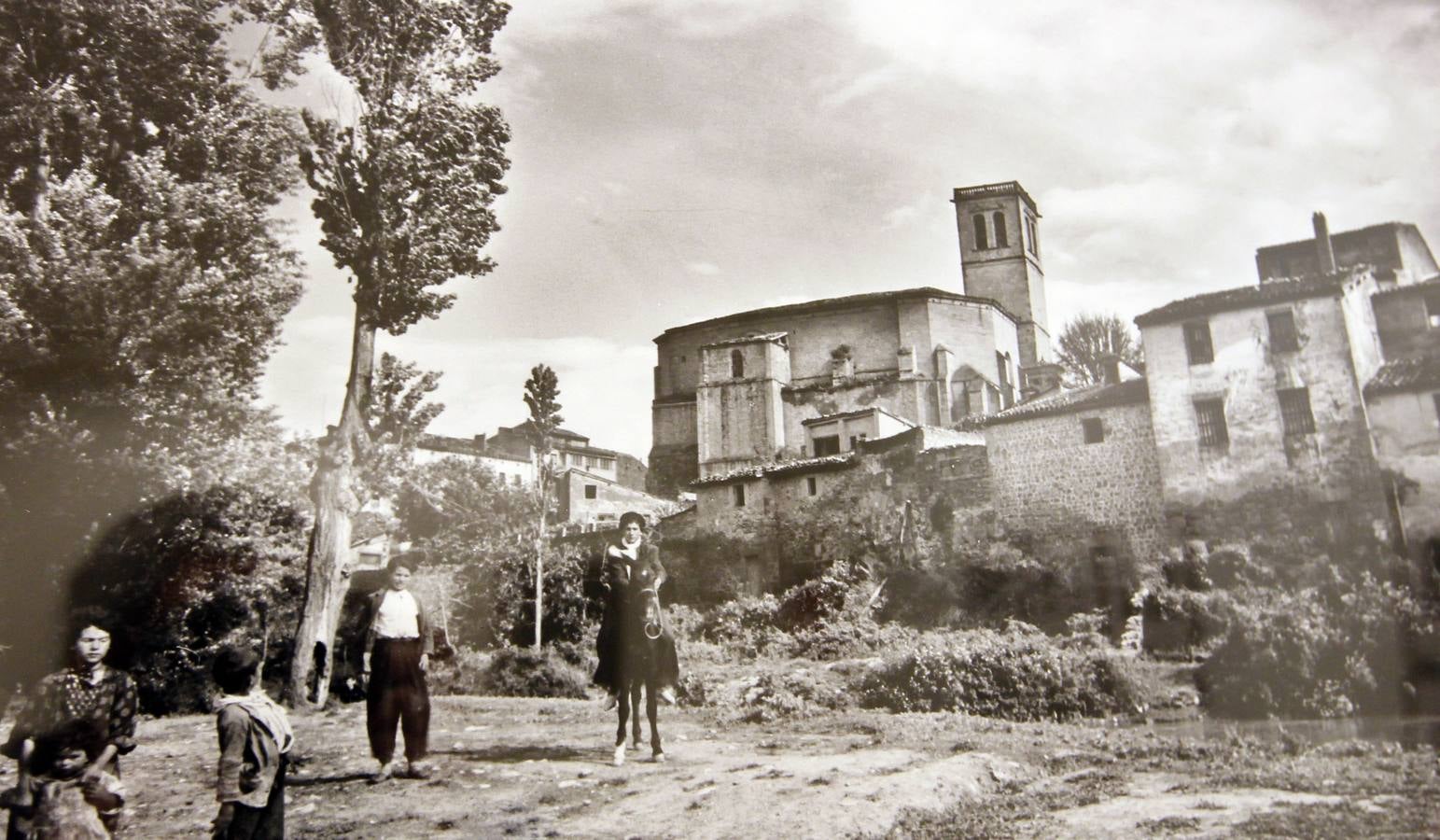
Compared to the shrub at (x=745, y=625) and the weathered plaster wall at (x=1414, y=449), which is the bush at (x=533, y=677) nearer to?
the shrub at (x=745, y=625)

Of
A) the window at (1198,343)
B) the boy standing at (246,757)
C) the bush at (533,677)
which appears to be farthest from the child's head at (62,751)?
the window at (1198,343)

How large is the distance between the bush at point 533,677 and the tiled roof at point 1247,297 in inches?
616

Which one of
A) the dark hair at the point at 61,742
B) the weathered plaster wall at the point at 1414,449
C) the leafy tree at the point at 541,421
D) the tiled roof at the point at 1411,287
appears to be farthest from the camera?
the leafy tree at the point at 541,421

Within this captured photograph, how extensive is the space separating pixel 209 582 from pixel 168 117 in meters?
6.91

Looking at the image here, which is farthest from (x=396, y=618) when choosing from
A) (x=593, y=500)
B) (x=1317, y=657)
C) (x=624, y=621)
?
(x=593, y=500)

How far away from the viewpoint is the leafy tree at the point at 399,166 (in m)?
13.9

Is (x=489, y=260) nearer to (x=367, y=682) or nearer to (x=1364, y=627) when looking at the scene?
(x=367, y=682)

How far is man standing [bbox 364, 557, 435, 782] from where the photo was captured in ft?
20.3

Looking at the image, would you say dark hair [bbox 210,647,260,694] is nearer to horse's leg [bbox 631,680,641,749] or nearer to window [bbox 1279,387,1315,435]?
horse's leg [bbox 631,680,641,749]

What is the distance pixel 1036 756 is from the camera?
702 centimetres

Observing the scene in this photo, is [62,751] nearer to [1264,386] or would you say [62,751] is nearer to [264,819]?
[264,819]

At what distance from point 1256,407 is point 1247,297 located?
2.53 metres

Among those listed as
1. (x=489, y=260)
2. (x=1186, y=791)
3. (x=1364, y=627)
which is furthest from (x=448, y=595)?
(x=1186, y=791)

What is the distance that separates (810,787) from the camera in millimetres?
5793
